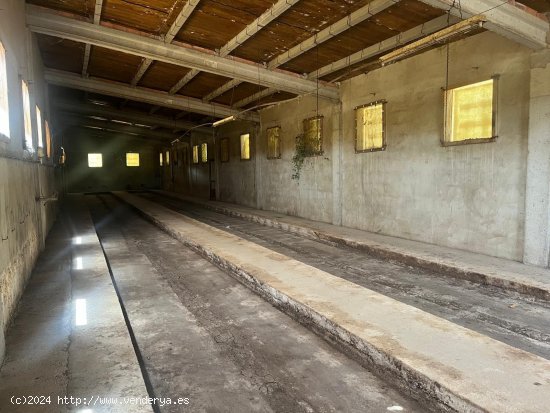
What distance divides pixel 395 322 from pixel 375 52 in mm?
6246

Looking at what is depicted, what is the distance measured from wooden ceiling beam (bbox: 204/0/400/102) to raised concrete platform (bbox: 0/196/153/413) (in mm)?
5975

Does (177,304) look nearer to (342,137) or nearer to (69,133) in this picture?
(342,137)

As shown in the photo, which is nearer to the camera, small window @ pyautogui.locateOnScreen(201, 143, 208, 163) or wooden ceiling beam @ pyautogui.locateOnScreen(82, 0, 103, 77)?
wooden ceiling beam @ pyautogui.locateOnScreen(82, 0, 103, 77)

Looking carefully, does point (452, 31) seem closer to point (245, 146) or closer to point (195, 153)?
point (245, 146)

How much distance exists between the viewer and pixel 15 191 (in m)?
4.50

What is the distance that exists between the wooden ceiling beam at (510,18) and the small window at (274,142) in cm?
822

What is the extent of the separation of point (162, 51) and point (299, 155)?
531 centimetres

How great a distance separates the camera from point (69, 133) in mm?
28250

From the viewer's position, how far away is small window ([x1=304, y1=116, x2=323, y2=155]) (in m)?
11.1

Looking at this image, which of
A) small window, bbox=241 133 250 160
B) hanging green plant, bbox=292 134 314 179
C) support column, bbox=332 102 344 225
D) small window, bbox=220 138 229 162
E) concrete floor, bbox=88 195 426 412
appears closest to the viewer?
concrete floor, bbox=88 195 426 412

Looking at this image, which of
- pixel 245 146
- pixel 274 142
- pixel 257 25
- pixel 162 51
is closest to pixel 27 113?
pixel 162 51

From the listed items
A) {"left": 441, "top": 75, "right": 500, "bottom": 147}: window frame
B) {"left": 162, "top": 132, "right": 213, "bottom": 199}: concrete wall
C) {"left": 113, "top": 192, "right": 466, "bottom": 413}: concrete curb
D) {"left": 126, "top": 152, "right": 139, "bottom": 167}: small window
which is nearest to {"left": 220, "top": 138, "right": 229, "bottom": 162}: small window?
{"left": 162, "top": 132, "right": 213, "bottom": 199}: concrete wall

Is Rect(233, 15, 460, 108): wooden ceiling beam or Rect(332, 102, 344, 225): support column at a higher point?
Rect(233, 15, 460, 108): wooden ceiling beam

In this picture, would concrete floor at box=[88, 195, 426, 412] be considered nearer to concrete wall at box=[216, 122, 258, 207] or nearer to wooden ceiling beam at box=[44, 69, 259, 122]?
wooden ceiling beam at box=[44, 69, 259, 122]
